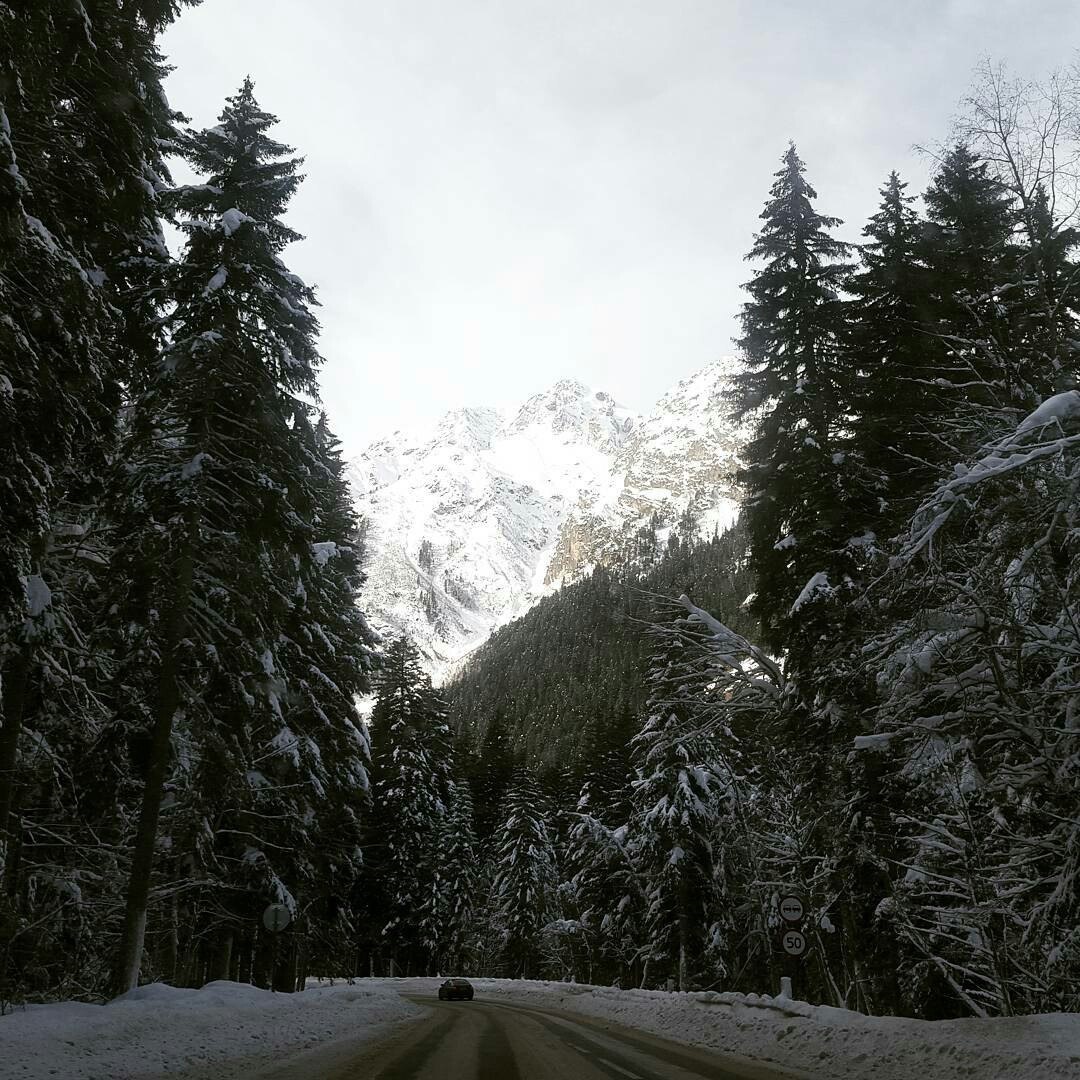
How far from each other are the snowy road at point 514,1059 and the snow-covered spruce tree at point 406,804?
23160 millimetres

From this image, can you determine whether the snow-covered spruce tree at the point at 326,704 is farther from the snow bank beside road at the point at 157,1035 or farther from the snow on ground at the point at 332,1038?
the snow on ground at the point at 332,1038

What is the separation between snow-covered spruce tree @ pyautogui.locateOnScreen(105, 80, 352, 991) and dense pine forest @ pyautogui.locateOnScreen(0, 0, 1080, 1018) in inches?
2.8

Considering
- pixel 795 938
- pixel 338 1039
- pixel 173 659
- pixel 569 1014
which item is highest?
pixel 173 659

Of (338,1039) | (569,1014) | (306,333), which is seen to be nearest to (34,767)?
(338,1039)

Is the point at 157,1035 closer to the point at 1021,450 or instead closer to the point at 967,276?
the point at 1021,450

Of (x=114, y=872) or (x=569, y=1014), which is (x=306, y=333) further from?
(x=569, y=1014)

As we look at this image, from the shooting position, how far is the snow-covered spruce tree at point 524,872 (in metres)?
47.0

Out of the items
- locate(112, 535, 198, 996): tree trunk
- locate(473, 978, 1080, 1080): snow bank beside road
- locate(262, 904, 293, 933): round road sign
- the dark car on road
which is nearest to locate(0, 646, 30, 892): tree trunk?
locate(112, 535, 198, 996): tree trunk

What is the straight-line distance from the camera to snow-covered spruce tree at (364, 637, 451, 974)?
39.2 m

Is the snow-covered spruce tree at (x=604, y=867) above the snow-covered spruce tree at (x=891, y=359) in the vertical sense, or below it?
below

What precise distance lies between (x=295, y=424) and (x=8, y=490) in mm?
7973

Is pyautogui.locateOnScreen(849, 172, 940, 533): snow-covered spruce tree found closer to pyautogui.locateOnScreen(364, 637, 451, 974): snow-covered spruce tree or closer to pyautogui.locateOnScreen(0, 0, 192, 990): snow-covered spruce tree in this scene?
pyautogui.locateOnScreen(0, 0, 192, 990): snow-covered spruce tree

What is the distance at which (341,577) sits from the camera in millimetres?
24547

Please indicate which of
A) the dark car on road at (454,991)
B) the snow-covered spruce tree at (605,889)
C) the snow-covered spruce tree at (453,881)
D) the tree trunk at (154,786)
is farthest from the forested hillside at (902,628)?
the snow-covered spruce tree at (453,881)
